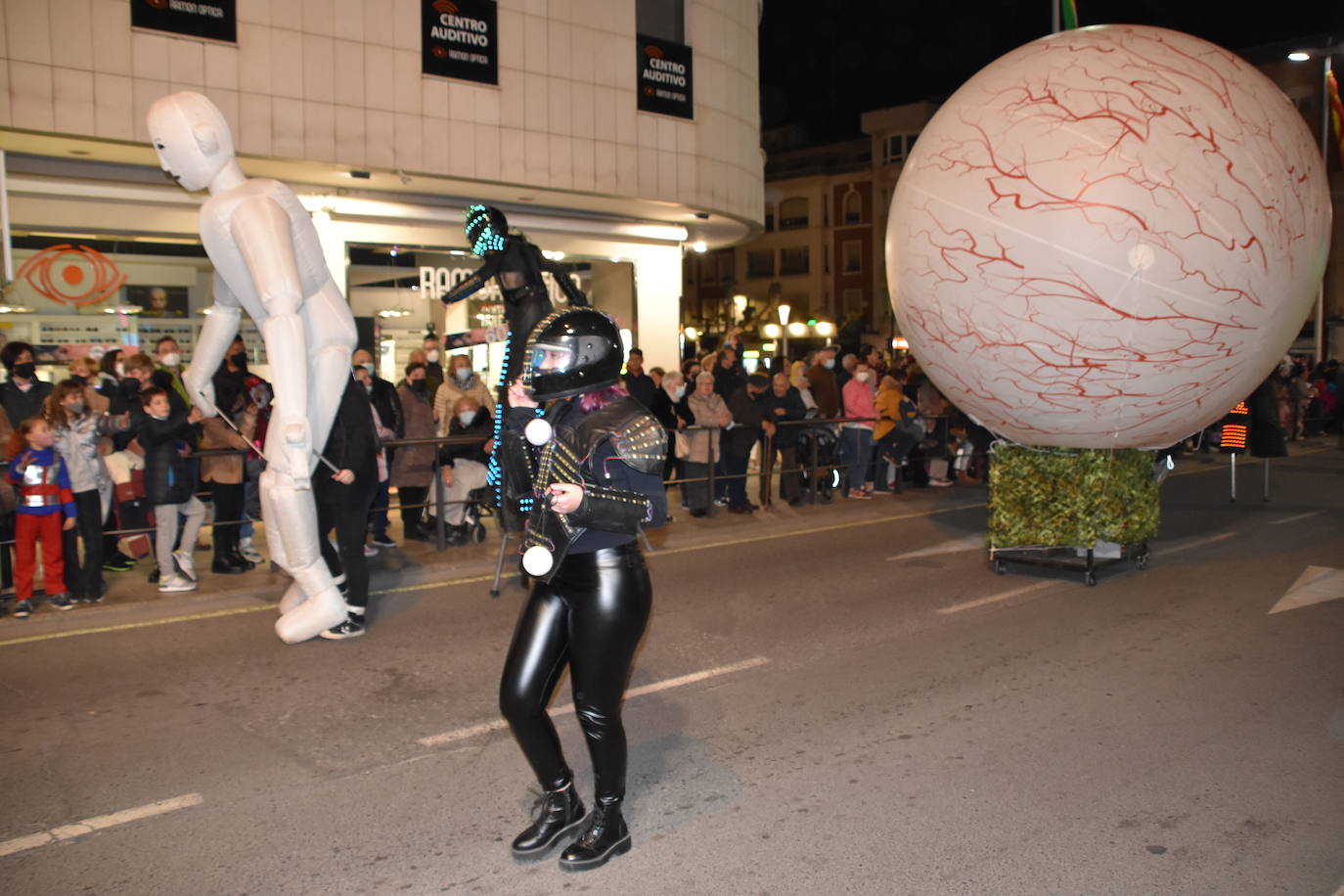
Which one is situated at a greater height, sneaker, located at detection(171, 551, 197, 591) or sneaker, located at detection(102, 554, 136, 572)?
sneaker, located at detection(171, 551, 197, 591)

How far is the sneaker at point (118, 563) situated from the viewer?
916 cm

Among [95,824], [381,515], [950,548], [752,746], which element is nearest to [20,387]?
[381,515]

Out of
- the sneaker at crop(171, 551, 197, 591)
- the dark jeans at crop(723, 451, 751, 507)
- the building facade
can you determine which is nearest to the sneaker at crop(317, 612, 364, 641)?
the sneaker at crop(171, 551, 197, 591)

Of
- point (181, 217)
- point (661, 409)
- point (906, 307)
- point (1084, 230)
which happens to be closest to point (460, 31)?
point (181, 217)

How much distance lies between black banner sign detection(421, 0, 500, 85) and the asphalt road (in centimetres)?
835

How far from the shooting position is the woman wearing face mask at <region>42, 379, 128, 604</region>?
7.68m

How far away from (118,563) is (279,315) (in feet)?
14.2

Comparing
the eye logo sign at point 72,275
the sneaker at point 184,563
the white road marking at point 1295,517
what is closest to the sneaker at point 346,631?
the sneaker at point 184,563

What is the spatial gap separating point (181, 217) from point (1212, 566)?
12.3 meters

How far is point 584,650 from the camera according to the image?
3.73 meters

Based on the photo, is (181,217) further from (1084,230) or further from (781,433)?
(1084,230)

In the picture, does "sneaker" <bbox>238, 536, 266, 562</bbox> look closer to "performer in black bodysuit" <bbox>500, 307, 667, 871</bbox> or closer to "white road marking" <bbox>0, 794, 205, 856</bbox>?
"white road marking" <bbox>0, 794, 205, 856</bbox>

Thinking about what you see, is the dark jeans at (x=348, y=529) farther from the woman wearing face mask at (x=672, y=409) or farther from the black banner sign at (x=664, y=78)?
the black banner sign at (x=664, y=78)

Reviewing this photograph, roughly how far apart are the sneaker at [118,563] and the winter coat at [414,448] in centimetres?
235
